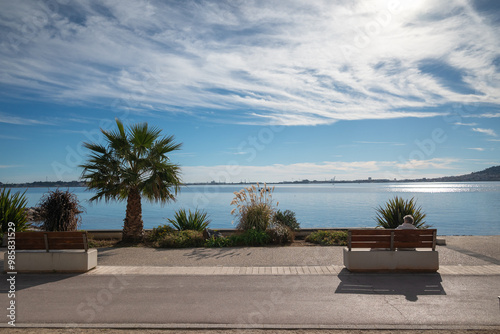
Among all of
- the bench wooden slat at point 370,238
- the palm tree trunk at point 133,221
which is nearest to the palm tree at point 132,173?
the palm tree trunk at point 133,221

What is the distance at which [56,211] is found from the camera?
14156mm

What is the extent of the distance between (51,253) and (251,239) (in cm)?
599

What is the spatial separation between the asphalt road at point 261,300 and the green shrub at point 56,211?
20.0 ft

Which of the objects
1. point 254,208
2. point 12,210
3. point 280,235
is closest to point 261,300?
point 280,235

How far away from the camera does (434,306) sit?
6.23 meters

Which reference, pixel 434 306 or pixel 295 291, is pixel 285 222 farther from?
pixel 434 306

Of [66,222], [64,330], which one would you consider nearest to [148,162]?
[66,222]

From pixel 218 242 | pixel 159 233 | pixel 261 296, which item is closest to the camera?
pixel 261 296

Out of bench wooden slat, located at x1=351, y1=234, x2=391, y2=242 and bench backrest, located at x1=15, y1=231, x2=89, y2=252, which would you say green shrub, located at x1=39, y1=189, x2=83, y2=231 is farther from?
bench wooden slat, located at x1=351, y1=234, x2=391, y2=242

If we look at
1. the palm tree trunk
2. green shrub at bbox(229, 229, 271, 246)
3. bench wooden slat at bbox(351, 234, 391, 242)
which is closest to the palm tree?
the palm tree trunk

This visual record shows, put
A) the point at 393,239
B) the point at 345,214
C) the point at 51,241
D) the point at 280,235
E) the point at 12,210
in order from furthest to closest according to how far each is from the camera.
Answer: the point at 345,214 < the point at 12,210 < the point at 280,235 < the point at 51,241 < the point at 393,239

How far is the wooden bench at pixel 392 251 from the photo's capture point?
8430 mm

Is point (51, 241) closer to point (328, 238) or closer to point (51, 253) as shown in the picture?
point (51, 253)

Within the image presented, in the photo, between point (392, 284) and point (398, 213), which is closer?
point (392, 284)
